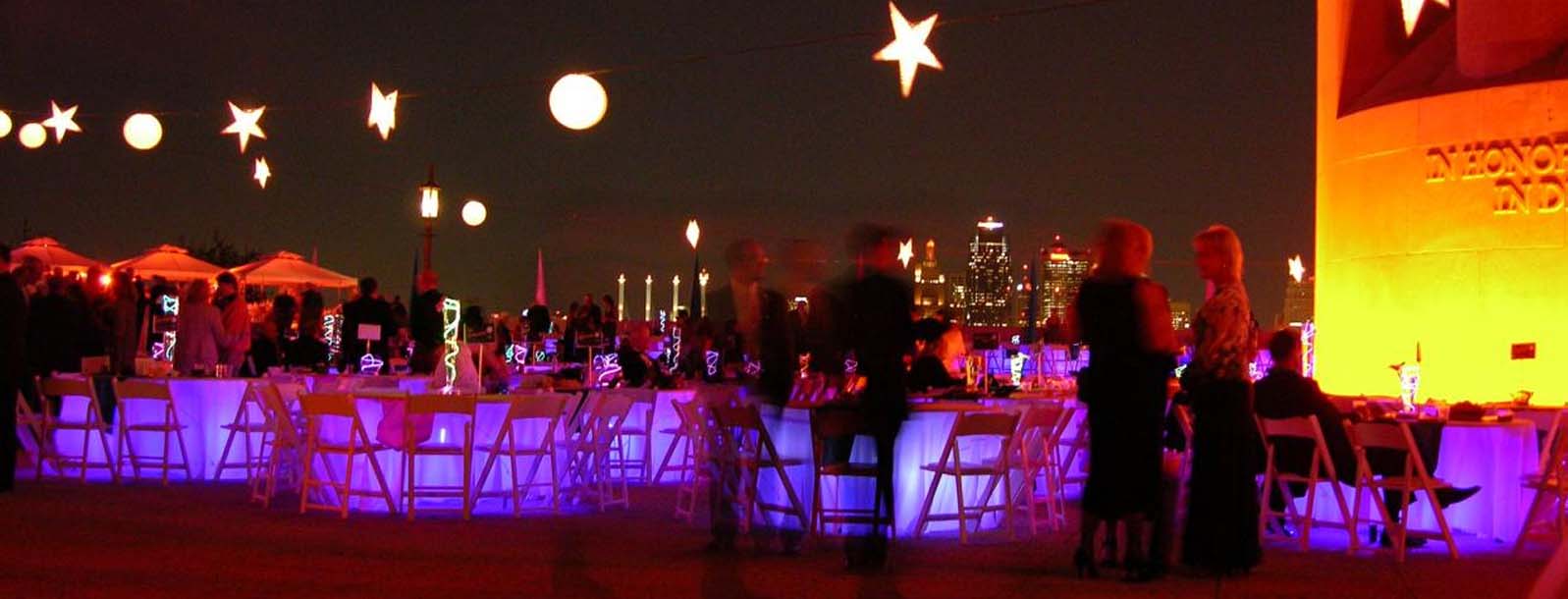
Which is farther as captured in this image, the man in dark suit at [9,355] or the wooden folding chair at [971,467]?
the man in dark suit at [9,355]

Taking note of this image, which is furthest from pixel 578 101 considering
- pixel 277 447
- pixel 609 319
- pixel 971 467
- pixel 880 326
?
pixel 609 319

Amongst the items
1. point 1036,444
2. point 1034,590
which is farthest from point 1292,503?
point 1034,590

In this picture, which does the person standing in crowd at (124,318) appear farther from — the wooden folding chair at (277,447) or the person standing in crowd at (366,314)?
the wooden folding chair at (277,447)

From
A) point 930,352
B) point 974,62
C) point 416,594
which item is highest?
point 974,62

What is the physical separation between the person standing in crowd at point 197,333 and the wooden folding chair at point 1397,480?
797cm

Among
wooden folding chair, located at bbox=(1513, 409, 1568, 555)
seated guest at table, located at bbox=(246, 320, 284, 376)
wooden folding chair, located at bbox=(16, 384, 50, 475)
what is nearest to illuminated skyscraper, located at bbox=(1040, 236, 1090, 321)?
wooden folding chair, located at bbox=(1513, 409, 1568, 555)

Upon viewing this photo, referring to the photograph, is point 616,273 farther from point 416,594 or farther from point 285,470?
point 285,470

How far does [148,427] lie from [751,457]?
14.5 ft

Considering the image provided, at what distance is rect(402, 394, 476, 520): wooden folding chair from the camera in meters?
8.51

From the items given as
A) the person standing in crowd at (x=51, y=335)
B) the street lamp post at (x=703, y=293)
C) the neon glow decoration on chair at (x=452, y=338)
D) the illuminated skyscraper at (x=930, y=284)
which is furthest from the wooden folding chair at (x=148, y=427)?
the illuminated skyscraper at (x=930, y=284)

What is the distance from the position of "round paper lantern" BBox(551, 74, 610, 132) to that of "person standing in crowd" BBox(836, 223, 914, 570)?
11.1 feet

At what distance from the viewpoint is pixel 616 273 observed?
779 cm

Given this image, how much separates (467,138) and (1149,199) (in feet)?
32.1

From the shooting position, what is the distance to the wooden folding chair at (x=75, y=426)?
34.6 feet
